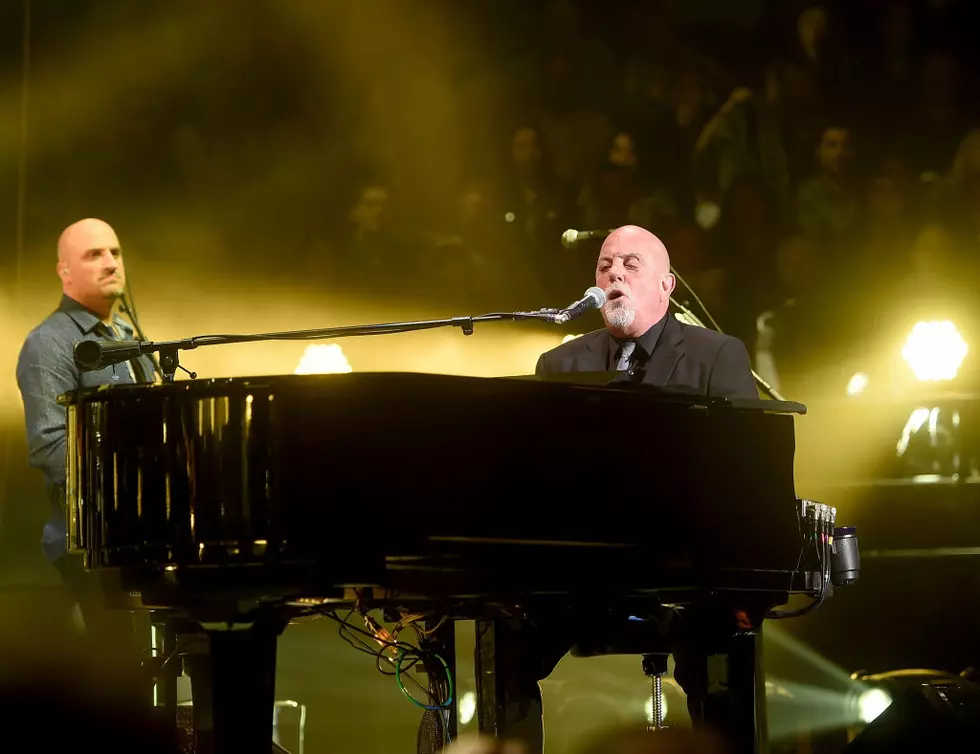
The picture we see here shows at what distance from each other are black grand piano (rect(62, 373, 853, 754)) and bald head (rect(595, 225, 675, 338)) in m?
0.66

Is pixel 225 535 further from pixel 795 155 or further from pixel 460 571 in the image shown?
pixel 795 155

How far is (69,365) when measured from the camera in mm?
A: 4070

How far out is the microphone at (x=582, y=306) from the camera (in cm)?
295

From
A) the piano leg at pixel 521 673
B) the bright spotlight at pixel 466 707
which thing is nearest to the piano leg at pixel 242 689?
the piano leg at pixel 521 673

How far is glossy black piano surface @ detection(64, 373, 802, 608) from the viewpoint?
2.55 meters

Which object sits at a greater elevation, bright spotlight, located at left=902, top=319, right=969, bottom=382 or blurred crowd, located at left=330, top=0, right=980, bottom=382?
blurred crowd, located at left=330, top=0, right=980, bottom=382

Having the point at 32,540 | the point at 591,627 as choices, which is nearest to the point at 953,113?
the point at 591,627

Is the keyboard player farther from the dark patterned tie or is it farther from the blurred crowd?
the blurred crowd

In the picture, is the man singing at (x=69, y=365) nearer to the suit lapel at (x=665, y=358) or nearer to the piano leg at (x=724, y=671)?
the suit lapel at (x=665, y=358)

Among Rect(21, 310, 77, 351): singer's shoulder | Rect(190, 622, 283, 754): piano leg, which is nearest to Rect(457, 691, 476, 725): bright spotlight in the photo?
Rect(21, 310, 77, 351): singer's shoulder

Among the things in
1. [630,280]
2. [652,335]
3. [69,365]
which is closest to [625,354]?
[652,335]

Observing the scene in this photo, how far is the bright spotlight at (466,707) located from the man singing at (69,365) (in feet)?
5.92

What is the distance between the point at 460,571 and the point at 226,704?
1.74 feet

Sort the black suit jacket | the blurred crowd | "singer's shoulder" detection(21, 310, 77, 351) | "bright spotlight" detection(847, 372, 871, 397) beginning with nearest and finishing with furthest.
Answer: the black suit jacket
"singer's shoulder" detection(21, 310, 77, 351)
"bright spotlight" detection(847, 372, 871, 397)
the blurred crowd
